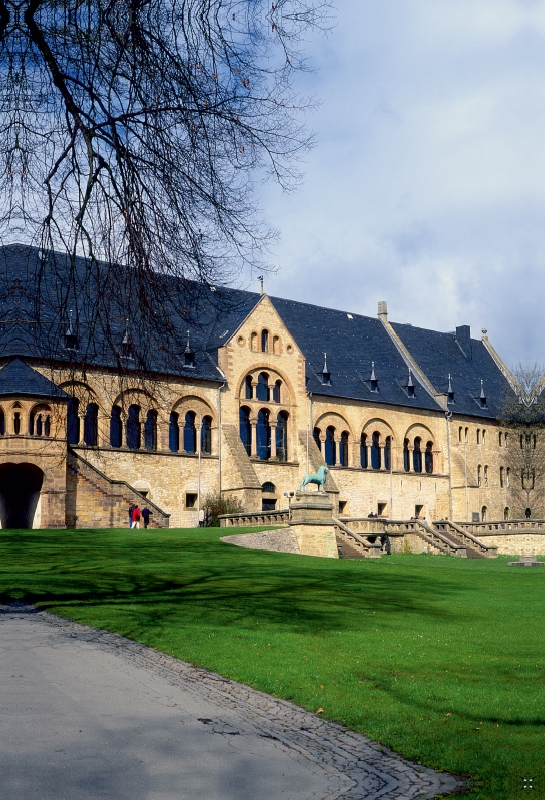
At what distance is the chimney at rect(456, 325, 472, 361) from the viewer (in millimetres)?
78294

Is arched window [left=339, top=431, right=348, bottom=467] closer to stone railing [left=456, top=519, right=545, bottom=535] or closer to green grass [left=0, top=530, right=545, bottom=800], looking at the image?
stone railing [left=456, top=519, right=545, bottom=535]

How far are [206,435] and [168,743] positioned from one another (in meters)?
48.4

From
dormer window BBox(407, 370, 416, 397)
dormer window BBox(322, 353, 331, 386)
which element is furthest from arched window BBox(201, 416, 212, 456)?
dormer window BBox(407, 370, 416, 397)

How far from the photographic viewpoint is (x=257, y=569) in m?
28.7

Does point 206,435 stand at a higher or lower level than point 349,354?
lower

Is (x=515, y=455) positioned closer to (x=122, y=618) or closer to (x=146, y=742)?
(x=122, y=618)

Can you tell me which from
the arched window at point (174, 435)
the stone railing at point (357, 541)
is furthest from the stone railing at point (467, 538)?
the arched window at point (174, 435)

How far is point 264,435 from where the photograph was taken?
197 ft

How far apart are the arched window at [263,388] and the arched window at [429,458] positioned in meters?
14.8

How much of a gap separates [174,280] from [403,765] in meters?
6.66

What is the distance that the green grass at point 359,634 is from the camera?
9.84 meters

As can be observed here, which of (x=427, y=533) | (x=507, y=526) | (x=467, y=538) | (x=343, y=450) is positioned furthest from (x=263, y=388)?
(x=507, y=526)

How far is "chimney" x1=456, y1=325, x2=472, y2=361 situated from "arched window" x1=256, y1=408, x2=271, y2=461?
24124 mm

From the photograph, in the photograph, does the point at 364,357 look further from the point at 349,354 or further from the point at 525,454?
the point at 525,454
